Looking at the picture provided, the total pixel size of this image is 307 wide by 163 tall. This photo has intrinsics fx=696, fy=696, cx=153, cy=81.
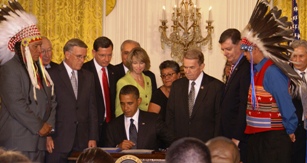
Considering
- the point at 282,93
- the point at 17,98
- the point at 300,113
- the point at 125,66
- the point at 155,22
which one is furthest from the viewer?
the point at 155,22

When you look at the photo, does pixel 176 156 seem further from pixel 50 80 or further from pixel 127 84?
pixel 127 84

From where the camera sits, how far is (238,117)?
21.9 feet

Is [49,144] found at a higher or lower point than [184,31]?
lower

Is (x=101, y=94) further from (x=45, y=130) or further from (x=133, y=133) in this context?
(x=45, y=130)

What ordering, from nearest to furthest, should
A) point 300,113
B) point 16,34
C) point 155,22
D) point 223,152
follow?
point 223,152 → point 16,34 → point 300,113 → point 155,22

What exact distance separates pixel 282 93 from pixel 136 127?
1559 millimetres

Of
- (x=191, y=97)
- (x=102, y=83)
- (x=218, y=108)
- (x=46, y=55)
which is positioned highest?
(x=46, y=55)

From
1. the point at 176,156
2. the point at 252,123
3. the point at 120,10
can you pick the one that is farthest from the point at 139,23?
the point at 176,156

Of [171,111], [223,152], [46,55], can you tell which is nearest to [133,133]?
[171,111]

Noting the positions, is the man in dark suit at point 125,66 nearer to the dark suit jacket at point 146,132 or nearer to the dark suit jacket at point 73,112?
the dark suit jacket at point 73,112

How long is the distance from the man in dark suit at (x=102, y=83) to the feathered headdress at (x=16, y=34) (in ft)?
3.48

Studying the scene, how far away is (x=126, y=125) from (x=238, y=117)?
1.15 metres

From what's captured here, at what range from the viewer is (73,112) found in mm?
7191

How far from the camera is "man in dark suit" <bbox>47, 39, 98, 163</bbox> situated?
7098 mm
